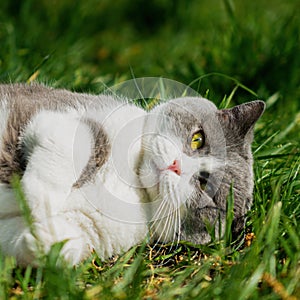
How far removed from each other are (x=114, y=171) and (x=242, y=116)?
0.63m

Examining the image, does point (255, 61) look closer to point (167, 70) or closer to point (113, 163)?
point (167, 70)

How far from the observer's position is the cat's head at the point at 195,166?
8.05 ft

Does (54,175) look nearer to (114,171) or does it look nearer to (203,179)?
(114,171)

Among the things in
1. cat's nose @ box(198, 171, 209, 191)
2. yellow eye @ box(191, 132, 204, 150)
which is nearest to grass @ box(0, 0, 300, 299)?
cat's nose @ box(198, 171, 209, 191)

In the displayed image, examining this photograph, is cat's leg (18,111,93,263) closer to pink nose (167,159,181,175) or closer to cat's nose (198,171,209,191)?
pink nose (167,159,181,175)

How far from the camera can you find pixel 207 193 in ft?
8.32

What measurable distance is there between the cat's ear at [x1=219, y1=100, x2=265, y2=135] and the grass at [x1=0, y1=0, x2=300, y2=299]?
0.92 ft

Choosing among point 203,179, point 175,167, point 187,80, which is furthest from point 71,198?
point 187,80

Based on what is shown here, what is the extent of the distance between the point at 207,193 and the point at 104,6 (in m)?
3.64

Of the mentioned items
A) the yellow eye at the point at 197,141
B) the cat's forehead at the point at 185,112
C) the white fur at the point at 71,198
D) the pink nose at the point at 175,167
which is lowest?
the white fur at the point at 71,198

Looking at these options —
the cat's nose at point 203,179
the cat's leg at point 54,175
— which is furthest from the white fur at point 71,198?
the cat's nose at point 203,179

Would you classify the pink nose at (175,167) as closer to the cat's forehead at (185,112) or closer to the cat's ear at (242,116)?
the cat's forehead at (185,112)

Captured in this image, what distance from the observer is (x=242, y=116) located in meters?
2.65

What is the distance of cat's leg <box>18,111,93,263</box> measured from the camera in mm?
2229
